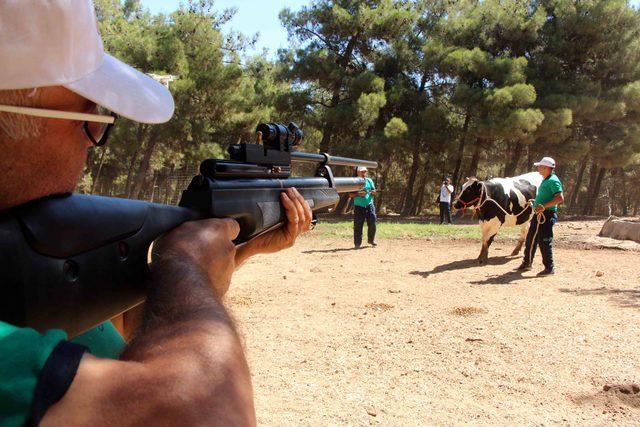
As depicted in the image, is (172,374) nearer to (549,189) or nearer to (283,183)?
(283,183)

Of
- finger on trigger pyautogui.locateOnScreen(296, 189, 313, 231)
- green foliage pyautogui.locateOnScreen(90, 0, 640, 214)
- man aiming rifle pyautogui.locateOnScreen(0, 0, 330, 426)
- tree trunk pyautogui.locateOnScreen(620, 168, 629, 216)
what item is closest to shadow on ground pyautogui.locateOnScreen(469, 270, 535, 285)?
finger on trigger pyautogui.locateOnScreen(296, 189, 313, 231)

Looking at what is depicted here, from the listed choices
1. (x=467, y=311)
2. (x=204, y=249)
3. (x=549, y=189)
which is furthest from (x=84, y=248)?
(x=549, y=189)

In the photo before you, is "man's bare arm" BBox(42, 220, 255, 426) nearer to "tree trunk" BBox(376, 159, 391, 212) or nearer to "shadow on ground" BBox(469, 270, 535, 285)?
"shadow on ground" BBox(469, 270, 535, 285)

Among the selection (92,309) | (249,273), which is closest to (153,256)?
(92,309)

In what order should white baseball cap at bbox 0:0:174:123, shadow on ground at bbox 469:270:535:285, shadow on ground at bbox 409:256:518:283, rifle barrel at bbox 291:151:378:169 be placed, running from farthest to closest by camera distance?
1. shadow on ground at bbox 409:256:518:283
2. shadow on ground at bbox 469:270:535:285
3. rifle barrel at bbox 291:151:378:169
4. white baseball cap at bbox 0:0:174:123

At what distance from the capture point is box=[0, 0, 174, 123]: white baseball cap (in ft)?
2.99

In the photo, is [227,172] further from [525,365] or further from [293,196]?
[525,365]

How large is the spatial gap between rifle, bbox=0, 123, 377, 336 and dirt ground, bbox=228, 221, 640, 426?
35 cm

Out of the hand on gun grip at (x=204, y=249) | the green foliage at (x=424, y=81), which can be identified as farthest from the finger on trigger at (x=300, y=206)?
the green foliage at (x=424, y=81)

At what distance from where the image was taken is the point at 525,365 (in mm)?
4797

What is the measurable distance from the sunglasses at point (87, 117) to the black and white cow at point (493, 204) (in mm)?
9905

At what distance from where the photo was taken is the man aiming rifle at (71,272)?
0.71m

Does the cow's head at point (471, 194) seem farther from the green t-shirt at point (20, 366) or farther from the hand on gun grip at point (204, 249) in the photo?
the green t-shirt at point (20, 366)

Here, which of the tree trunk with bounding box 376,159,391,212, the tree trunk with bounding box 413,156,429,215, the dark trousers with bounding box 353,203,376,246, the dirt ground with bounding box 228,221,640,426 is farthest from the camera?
the tree trunk with bounding box 376,159,391,212
